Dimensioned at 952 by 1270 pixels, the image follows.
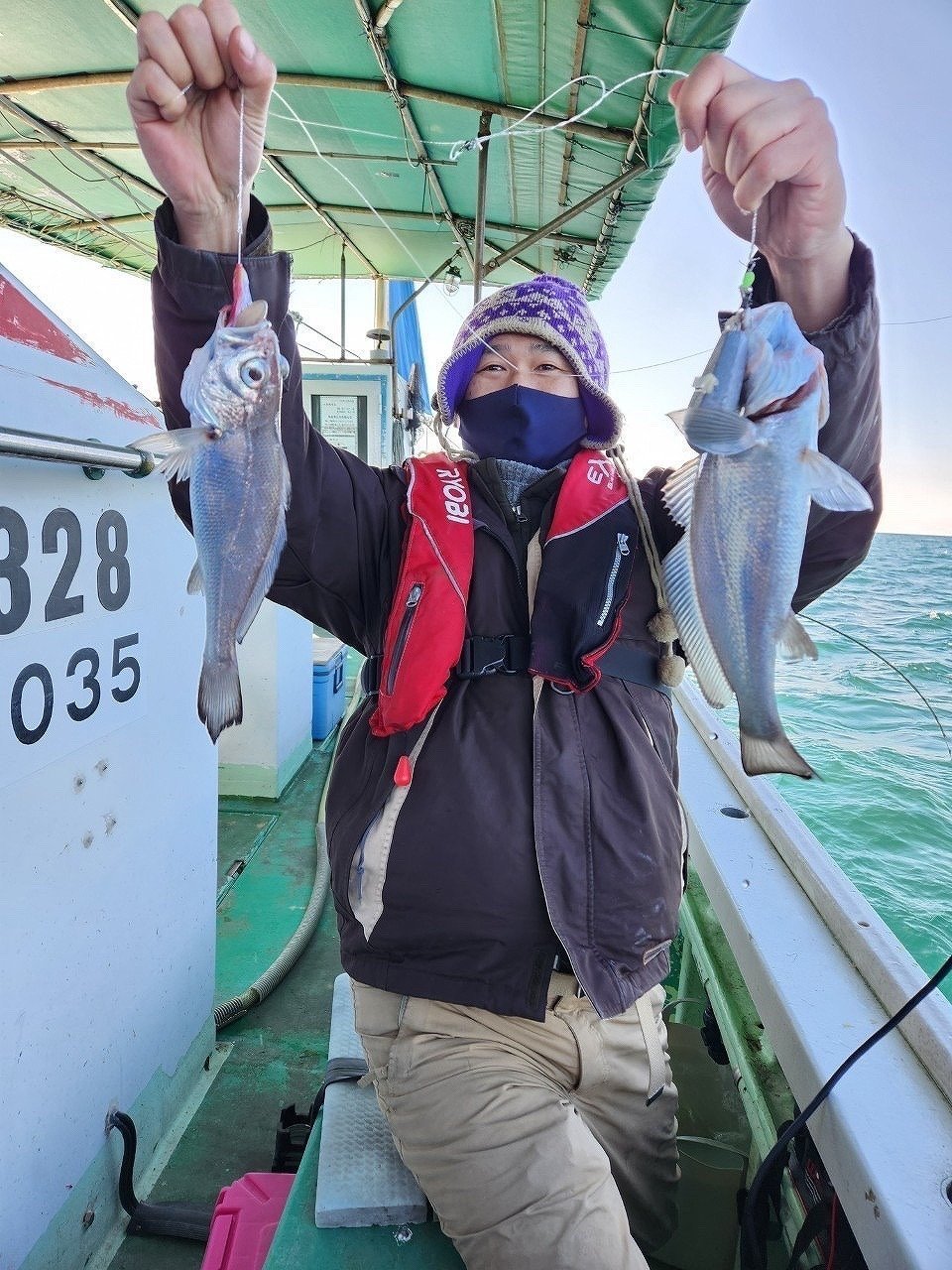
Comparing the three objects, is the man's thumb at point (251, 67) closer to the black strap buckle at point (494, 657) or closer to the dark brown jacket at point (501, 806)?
the dark brown jacket at point (501, 806)

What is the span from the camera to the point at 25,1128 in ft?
5.65

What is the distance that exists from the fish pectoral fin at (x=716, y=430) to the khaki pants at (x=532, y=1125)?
1.13 metres

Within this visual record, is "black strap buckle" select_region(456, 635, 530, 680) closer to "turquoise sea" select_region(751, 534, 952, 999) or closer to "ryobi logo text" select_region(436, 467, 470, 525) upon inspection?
"ryobi logo text" select_region(436, 467, 470, 525)

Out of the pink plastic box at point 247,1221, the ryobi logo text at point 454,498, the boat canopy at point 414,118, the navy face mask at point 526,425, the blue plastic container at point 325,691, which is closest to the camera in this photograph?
the pink plastic box at point 247,1221

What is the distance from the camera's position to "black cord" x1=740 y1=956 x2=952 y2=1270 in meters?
1.58

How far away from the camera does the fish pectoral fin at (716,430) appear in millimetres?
1069

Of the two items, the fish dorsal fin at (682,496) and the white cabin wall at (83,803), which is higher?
the fish dorsal fin at (682,496)

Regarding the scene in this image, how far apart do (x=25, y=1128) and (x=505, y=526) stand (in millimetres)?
1800

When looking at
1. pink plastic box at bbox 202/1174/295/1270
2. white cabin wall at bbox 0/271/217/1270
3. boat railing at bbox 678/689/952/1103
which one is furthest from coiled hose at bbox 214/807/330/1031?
boat railing at bbox 678/689/952/1103

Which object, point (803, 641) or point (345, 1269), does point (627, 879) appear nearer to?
point (803, 641)

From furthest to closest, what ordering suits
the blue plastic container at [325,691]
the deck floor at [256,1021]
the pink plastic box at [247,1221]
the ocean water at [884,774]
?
the blue plastic container at [325,691]
the ocean water at [884,774]
the deck floor at [256,1021]
the pink plastic box at [247,1221]

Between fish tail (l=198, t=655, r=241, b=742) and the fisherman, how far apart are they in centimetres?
48

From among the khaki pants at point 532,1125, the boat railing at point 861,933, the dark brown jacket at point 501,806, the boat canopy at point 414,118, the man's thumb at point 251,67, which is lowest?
the khaki pants at point 532,1125

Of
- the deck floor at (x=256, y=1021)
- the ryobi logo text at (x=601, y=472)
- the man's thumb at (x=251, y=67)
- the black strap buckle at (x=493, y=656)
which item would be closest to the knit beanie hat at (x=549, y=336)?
the ryobi logo text at (x=601, y=472)
